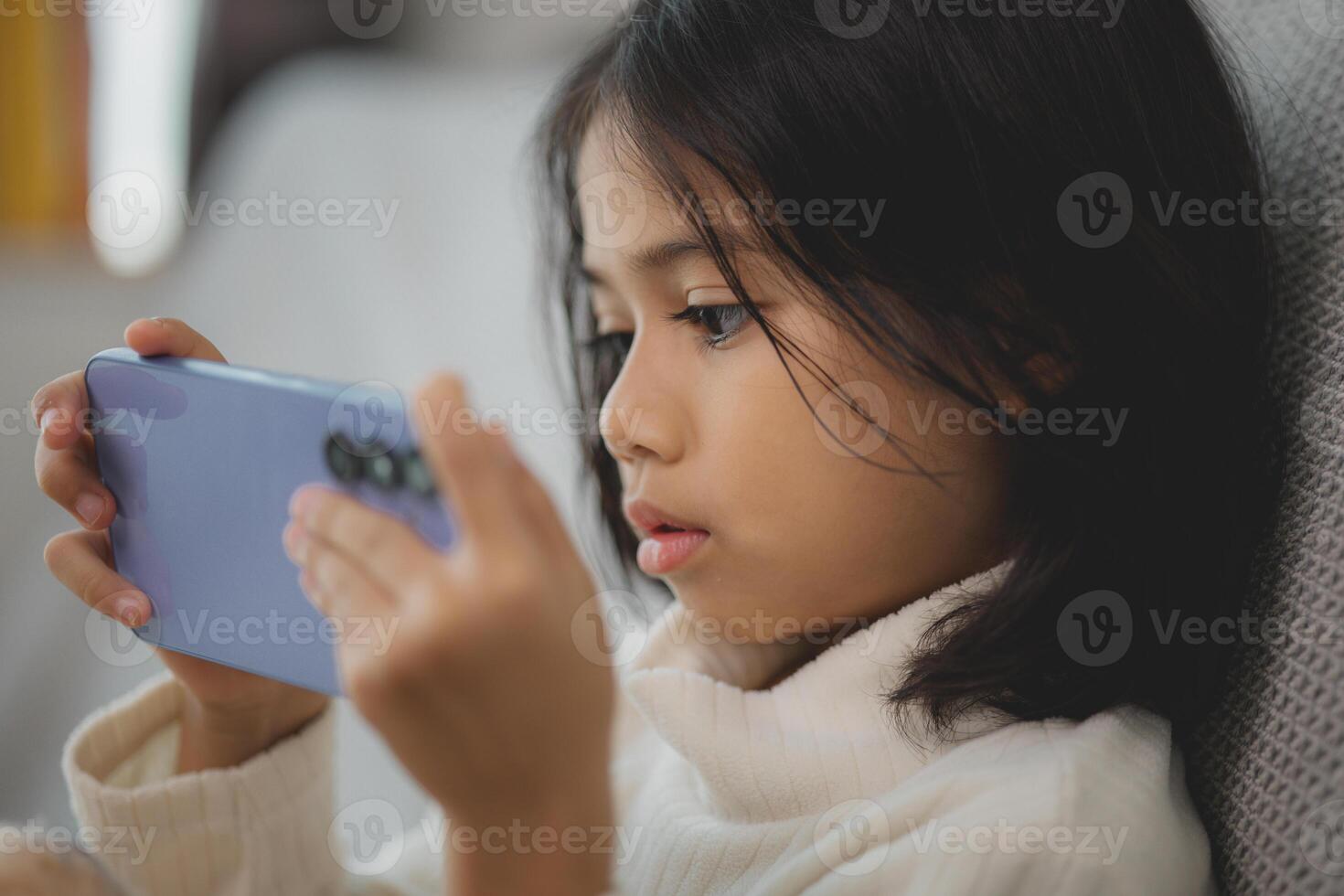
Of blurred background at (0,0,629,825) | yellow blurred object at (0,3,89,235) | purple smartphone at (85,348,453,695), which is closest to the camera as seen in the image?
purple smartphone at (85,348,453,695)

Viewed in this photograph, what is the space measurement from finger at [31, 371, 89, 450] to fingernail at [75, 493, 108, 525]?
0.03 meters

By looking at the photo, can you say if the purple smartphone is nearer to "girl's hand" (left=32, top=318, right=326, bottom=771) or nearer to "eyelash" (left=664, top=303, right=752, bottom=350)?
"girl's hand" (left=32, top=318, right=326, bottom=771)

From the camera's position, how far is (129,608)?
0.58 meters

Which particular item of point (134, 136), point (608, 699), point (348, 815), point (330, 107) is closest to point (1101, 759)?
point (608, 699)

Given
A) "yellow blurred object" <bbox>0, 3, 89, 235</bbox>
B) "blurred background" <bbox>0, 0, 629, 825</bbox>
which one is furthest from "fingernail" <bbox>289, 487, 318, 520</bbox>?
"yellow blurred object" <bbox>0, 3, 89, 235</bbox>

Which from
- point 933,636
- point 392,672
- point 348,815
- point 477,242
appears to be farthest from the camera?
point 477,242

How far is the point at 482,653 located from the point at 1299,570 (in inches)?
15.7

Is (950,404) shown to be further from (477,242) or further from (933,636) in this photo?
(477,242)

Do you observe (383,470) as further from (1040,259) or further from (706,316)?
(1040,259)

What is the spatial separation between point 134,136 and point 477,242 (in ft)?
2.16

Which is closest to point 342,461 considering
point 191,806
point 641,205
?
point 641,205

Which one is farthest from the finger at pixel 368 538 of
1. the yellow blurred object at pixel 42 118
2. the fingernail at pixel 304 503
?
the yellow blurred object at pixel 42 118

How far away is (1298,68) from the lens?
60 centimetres

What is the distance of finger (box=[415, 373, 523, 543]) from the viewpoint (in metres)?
0.35
